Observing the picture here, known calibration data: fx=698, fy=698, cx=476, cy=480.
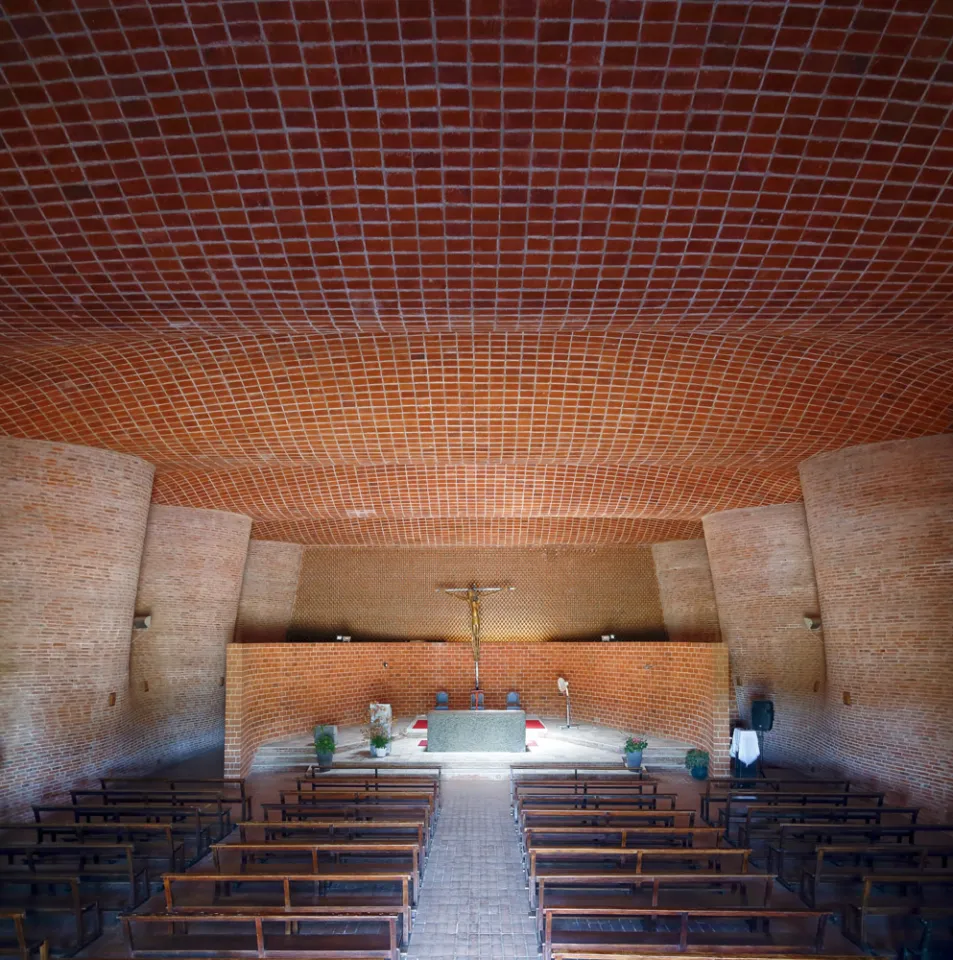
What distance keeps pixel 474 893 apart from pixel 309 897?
170cm

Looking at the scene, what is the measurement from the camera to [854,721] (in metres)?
11.6

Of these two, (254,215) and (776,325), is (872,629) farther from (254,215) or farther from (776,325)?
(254,215)

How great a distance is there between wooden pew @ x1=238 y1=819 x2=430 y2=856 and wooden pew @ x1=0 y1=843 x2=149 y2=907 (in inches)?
42.3

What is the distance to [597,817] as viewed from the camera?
8258 millimetres

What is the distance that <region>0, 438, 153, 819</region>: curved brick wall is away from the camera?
10047mm

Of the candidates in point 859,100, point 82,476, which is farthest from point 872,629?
point 82,476

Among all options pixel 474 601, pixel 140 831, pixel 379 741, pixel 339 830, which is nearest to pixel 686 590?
pixel 474 601

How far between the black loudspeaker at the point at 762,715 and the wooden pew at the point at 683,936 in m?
7.84

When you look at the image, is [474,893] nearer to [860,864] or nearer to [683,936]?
[683,936]

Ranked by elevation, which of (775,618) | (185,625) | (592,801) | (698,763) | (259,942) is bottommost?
(259,942)

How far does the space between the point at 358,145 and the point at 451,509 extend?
426 inches

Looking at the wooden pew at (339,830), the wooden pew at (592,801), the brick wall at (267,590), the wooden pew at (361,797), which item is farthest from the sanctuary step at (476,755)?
the wooden pew at (339,830)

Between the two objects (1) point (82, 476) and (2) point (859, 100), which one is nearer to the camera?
(2) point (859, 100)

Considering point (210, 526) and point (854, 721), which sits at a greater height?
point (210, 526)
